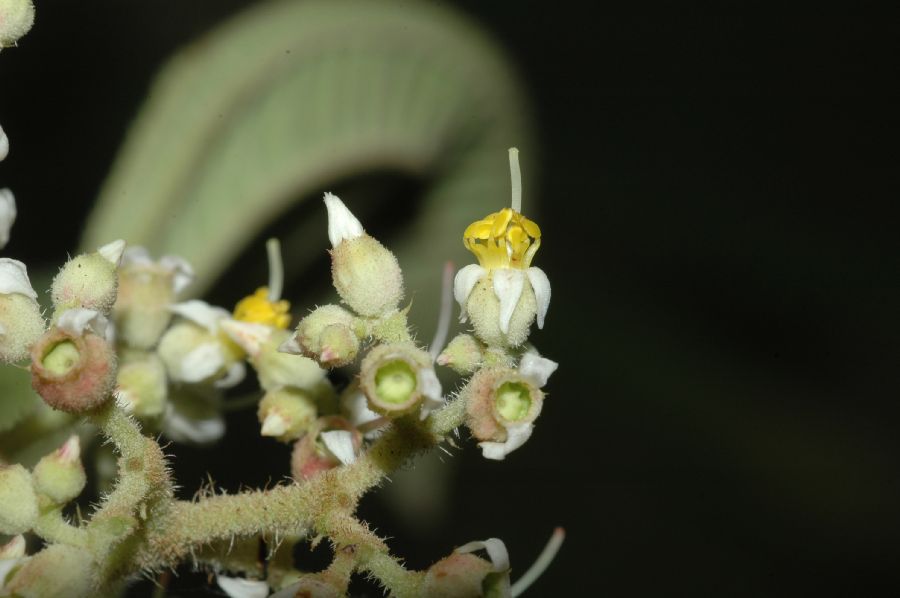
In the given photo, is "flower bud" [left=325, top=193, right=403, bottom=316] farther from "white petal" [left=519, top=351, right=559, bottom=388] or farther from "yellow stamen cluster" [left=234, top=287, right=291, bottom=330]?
"yellow stamen cluster" [left=234, top=287, right=291, bottom=330]

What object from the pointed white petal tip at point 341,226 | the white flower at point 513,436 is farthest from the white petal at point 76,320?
the white flower at point 513,436

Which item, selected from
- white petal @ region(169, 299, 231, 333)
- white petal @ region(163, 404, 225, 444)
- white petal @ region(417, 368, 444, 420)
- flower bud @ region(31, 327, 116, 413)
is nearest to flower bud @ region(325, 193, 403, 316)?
white petal @ region(417, 368, 444, 420)

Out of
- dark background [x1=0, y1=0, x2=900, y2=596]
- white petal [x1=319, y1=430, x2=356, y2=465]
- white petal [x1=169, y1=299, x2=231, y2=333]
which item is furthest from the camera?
dark background [x1=0, y1=0, x2=900, y2=596]

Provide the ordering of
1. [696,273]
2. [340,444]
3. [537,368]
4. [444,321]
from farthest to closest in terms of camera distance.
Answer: [696,273] → [444,321] → [340,444] → [537,368]

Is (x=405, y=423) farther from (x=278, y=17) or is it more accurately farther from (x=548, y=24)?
(x=548, y=24)

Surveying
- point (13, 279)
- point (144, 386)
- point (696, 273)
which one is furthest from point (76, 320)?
point (696, 273)

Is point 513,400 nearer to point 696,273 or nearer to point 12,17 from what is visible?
point 12,17

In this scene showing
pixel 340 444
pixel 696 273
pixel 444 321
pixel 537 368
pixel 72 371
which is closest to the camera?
pixel 72 371
